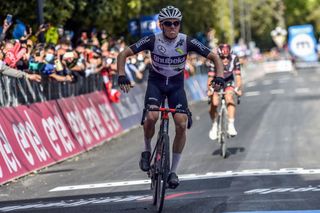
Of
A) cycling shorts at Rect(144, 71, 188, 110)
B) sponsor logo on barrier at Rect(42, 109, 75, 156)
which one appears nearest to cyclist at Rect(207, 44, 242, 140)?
sponsor logo on barrier at Rect(42, 109, 75, 156)

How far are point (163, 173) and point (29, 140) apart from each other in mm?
6134

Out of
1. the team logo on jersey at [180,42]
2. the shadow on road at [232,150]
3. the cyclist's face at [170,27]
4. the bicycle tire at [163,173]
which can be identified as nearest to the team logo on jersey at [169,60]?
the team logo on jersey at [180,42]

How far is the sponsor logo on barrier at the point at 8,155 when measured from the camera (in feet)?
47.4

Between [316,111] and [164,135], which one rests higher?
[164,135]

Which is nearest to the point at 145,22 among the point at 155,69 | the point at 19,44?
the point at 19,44

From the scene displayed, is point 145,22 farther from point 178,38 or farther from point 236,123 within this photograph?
point 178,38

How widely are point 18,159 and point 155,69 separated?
15.6 ft

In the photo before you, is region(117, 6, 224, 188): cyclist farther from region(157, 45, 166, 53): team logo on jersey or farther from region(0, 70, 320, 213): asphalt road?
region(0, 70, 320, 213): asphalt road

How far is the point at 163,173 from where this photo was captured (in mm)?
10266

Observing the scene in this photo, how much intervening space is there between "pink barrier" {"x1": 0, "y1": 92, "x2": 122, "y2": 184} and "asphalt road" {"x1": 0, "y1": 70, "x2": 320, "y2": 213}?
9.4 inches

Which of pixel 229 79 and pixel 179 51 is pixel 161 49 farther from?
pixel 229 79

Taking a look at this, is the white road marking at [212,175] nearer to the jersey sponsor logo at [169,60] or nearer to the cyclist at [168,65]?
the cyclist at [168,65]

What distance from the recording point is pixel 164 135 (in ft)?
34.7

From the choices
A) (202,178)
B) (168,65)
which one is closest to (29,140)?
(202,178)
